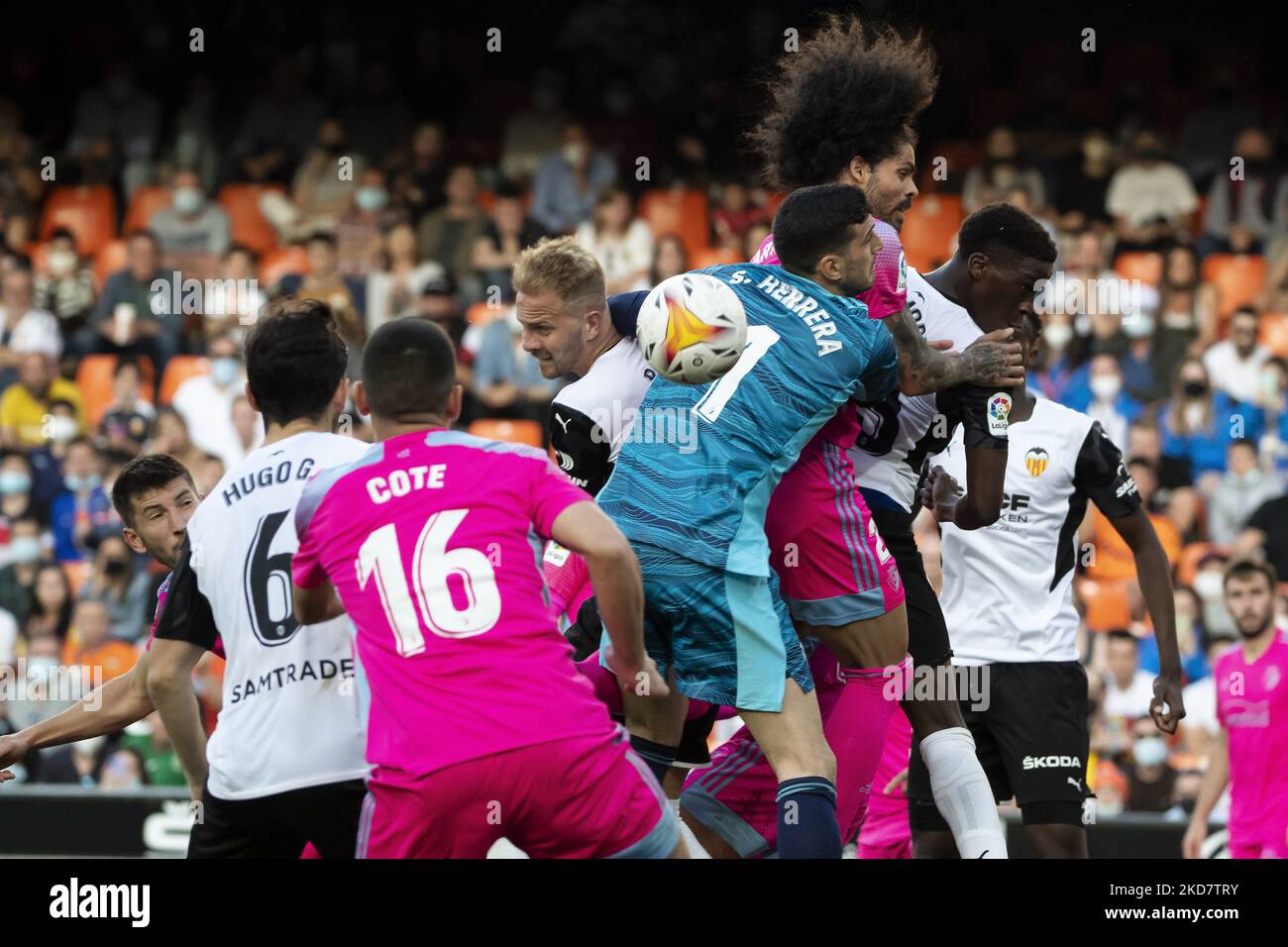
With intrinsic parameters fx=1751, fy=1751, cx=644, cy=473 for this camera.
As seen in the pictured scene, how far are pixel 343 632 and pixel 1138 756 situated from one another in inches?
253

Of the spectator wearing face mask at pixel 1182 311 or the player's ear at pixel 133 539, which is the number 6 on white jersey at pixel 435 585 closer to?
the player's ear at pixel 133 539

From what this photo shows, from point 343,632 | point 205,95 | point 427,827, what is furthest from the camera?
point 205,95

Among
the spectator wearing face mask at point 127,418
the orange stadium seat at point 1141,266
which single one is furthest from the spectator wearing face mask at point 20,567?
the orange stadium seat at point 1141,266

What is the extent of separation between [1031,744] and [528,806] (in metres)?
3.14

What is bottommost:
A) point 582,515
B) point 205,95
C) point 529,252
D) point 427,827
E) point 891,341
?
point 427,827

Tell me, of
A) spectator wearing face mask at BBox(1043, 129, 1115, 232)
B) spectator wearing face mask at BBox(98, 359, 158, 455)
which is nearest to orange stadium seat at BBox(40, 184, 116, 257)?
spectator wearing face mask at BBox(98, 359, 158, 455)

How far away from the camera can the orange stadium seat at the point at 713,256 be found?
523 inches

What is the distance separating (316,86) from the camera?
15.2 m

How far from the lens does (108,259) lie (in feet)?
46.9

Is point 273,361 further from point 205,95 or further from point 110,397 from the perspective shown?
point 205,95

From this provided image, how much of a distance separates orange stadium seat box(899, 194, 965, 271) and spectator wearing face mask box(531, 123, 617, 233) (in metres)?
2.48

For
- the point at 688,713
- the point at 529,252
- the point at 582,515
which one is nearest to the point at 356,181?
the point at 529,252

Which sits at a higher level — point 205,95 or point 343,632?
point 205,95

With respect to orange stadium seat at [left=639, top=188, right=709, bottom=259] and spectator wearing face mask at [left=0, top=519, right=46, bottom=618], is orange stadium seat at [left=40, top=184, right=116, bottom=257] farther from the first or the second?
orange stadium seat at [left=639, top=188, right=709, bottom=259]
